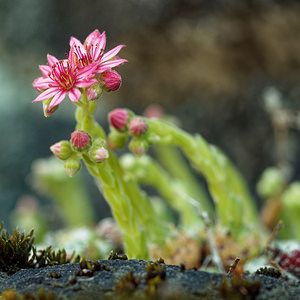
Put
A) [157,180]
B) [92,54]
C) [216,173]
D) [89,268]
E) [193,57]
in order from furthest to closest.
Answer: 1. [193,57]
2. [157,180]
3. [216,173]
4. [92,54]
5. [89,268]

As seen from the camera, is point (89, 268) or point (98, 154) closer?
point (89, 268)

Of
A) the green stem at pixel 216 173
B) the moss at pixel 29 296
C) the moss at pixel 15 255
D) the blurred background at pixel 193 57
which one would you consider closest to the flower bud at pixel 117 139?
the green stem at pixel 216 173

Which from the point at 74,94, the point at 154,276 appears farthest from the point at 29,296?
the point at 74,94

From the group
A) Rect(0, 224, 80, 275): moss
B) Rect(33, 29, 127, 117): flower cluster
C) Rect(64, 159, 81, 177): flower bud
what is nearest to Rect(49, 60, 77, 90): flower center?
Rect(33, 29, 127, 117): flower cluster

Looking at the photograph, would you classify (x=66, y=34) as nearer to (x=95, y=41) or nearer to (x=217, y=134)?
(x=217, y=134)

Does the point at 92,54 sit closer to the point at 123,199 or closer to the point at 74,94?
the point at 74,94

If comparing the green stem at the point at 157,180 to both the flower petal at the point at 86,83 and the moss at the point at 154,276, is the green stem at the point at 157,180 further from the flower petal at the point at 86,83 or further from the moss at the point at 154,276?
the moss at the point at 154,276

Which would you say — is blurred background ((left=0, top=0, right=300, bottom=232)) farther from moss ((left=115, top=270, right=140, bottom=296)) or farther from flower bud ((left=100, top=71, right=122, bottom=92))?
moss ((left=115, top=270, right=140, bottom=296))
